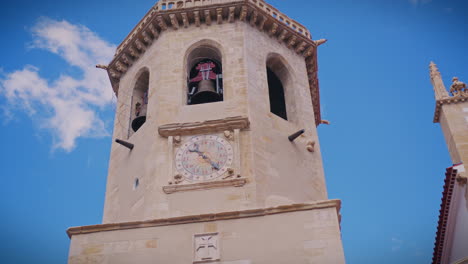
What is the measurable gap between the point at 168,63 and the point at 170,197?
4974mm

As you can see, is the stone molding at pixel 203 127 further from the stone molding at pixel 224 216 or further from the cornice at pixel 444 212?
the cornice at pixel 444 212

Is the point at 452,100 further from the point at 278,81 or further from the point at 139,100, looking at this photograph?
the point at 139,100

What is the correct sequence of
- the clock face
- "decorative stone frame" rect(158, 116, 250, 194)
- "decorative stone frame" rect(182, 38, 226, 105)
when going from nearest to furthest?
the clock face < "decorative stone frame" rect(158, 116, 250, 194) < "decorative stone frame" rect(182, 38, 226, 105)

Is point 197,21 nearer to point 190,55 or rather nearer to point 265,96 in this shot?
point 190,55

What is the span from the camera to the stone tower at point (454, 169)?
15.0 meters

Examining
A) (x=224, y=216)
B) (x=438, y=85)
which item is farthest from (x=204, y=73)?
(x=438, y=85)

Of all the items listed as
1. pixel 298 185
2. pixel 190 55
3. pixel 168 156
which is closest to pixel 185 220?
pixel 168 156

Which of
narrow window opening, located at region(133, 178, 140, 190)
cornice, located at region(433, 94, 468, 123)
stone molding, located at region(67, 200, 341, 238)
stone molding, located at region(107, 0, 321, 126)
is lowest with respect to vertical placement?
stone molding, located at region(67, 200, 341, 238)

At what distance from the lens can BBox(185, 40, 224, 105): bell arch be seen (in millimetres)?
18234

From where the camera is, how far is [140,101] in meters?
19.8

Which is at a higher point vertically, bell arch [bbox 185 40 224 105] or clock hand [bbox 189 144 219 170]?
bell arch [bbox 185 40 224 105]

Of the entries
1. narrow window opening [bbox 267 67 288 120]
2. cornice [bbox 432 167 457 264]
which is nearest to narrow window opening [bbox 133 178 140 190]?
narrow window opening [bbox 267 67 288 120]

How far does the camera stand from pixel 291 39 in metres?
20.7

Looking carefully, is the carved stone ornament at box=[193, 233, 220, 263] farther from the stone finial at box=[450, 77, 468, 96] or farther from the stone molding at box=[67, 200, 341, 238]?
the stone finial at box=[450, 77, 468, 96]
